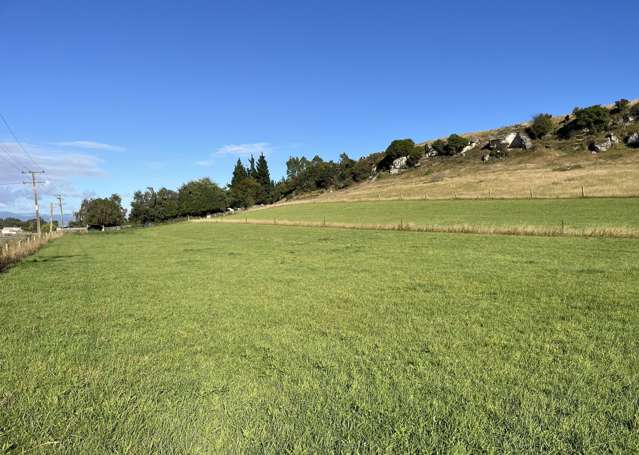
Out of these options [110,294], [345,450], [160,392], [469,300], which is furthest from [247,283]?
[345,450]

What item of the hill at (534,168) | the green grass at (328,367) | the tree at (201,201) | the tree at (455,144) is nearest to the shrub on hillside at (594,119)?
the hill at (534,168)

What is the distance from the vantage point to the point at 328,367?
513 centimetres

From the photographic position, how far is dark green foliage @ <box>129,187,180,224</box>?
140 metres

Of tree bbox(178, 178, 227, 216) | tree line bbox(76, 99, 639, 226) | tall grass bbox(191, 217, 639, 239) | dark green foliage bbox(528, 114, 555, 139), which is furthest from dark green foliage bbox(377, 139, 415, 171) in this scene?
tall grass bbox(191, 217, 639, 239)

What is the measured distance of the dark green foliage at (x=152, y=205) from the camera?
458 feet

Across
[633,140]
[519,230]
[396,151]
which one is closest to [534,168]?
[633,140]

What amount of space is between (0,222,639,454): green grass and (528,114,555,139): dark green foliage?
313 feet

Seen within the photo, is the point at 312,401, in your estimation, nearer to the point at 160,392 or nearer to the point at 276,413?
the point at 276,413

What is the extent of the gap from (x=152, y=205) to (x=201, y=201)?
3197 centimetres

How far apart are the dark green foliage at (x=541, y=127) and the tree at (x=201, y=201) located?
91.5 m

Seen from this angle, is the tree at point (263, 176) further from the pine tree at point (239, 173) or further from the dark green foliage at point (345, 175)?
the dark green foliage at point (345, 175)

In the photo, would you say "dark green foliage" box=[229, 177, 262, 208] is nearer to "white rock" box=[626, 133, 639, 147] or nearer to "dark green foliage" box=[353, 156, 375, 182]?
"dark green foliage" box=[353, 156, 375, 182]

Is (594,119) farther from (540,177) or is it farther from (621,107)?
(540,177)

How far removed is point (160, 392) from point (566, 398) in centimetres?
447
